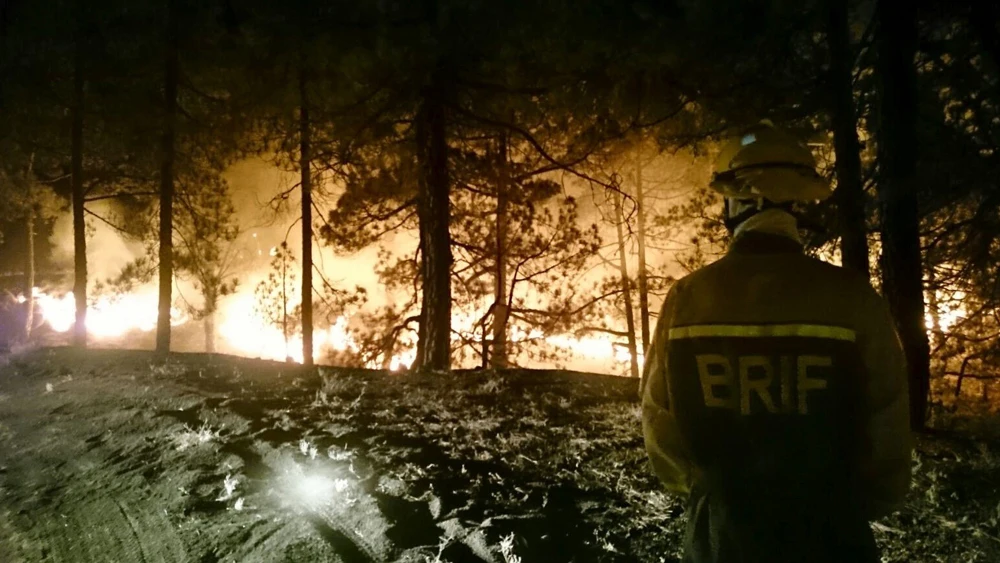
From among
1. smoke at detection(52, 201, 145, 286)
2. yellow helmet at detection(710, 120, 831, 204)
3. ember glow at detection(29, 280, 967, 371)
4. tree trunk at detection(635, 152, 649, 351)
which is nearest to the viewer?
yellow helmet at detection(710, 120, 831, 204)

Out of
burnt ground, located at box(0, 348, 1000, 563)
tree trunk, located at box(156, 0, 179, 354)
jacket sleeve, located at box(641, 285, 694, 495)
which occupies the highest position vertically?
tree trunk, located at box(156, 0, 179, 354)

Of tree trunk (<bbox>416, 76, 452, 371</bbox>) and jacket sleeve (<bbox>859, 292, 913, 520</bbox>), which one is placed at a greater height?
tree trunk (<bbox>416, 76, 452, 371</bbox>)

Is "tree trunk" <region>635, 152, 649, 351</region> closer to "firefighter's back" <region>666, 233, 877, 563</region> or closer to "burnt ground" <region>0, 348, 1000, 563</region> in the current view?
"burnt ground" <region>0, 348, 1000, 563</region>

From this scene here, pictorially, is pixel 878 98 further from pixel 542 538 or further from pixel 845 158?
pixel 542 538

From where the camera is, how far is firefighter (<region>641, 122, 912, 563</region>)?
1.96m

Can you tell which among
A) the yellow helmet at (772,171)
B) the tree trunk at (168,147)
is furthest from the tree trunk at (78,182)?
the yellow helmet at (772,171)

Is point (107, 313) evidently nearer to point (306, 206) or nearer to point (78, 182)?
point (78, 182)

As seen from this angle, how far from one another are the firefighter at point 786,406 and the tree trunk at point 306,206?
10418 millimetres

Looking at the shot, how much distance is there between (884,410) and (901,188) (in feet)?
18.5

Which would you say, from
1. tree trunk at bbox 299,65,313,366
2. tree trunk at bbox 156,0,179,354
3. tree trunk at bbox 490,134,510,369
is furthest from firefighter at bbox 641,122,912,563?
tree trunk at bbox 156,0,179,354

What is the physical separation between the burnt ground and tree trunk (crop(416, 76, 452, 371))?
8.96 feet

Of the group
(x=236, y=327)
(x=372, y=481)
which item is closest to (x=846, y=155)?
(x=372, y=481)

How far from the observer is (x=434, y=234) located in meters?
10.9

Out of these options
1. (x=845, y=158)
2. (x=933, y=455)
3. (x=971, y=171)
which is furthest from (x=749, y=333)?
(x=971, y=171)
